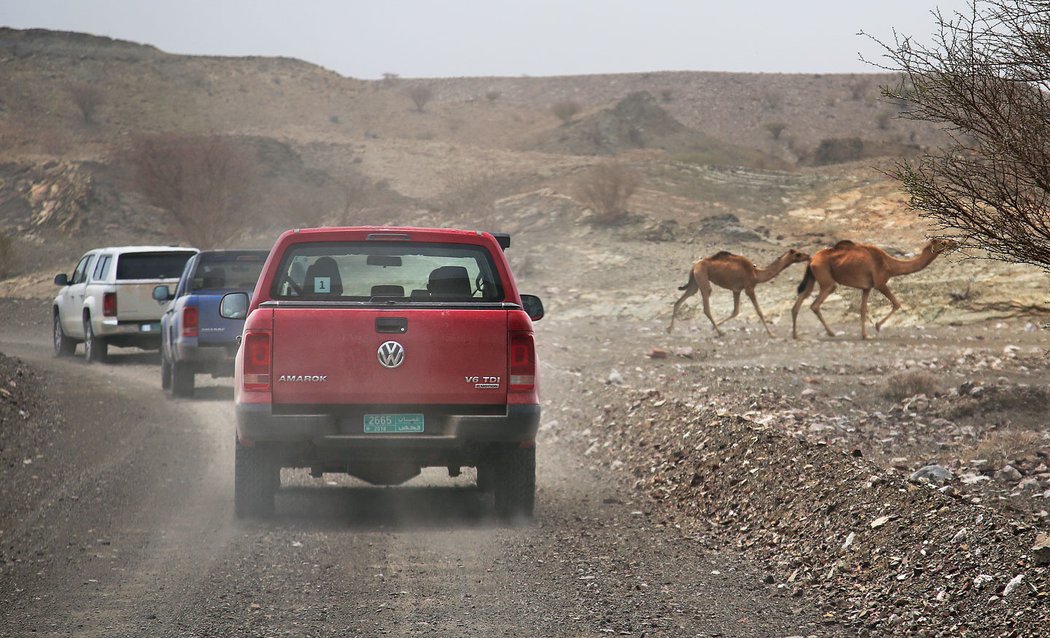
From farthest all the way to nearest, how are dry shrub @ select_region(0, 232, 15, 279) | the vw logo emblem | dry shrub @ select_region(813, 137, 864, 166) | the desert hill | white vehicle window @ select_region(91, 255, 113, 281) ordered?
1. dry shrub @ select_region(813, 137, 864, 166)
2. dry shrub @ select_region(0, 232, 15, 279)
3. the desert hill
4. white vehicle window @ select_region(91, 255, 113, 281)
5. the vw logo emblem

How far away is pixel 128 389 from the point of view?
A: 17.9 m

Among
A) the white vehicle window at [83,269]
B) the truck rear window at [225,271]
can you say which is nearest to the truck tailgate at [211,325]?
the truck rear window at [225,271]

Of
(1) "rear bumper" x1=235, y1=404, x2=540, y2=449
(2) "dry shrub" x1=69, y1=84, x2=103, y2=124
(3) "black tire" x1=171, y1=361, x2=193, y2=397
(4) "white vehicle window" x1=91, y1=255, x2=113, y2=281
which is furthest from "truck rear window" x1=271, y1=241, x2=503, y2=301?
(2) "dry shrub" x1=69, y1=84, x2=103, y2=124

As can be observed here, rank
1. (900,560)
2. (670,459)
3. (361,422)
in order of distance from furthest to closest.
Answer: (670,459), (361,422), (900,560)

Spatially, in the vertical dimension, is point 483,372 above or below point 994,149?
below

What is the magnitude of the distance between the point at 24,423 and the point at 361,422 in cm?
755

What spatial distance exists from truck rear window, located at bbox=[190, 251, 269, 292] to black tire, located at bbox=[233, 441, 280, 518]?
8.27m

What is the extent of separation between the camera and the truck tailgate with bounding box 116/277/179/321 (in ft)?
66.9

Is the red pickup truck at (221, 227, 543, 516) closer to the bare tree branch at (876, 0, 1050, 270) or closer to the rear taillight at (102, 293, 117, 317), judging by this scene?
the bare tree branch at (876, 0, 1050, 270)

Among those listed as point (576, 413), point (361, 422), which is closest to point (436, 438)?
point (361, 422)

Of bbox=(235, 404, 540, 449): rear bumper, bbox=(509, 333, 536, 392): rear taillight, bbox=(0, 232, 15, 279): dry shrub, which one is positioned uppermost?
bbox=(509, 333, 536, 392): rear taillight

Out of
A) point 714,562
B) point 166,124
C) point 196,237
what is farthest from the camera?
point 166,124

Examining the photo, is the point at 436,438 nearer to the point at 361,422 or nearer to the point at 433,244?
the point at 361,422

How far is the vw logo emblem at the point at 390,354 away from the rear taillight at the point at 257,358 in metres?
0.72
